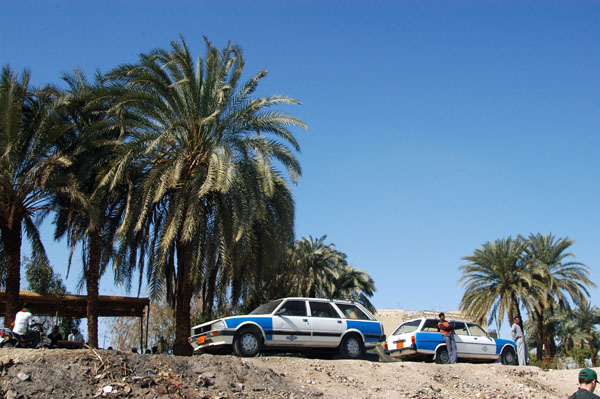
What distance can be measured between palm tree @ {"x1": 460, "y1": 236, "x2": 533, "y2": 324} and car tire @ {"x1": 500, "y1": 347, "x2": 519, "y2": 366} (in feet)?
48.8

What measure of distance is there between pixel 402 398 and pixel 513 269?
24750 millimetres

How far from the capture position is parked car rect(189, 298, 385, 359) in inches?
603

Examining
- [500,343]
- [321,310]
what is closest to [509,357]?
[500,343]

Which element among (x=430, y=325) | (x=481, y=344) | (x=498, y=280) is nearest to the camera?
(x=430, y=325)

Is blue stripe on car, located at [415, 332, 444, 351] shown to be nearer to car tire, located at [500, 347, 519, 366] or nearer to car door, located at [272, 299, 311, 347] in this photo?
car tire, located at [500, 347, 519, 366]

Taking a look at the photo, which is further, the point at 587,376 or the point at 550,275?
the point at 550,275

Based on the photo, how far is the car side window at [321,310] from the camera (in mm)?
16828

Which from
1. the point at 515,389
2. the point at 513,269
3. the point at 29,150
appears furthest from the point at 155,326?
the point at 515,389

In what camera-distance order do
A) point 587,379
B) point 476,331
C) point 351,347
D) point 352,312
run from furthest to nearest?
point 476,331 → point 352,312 → point 351,347 → point 587,379

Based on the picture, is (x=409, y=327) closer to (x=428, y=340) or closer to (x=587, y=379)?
(x=428, y=340)

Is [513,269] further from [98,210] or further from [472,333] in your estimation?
[98,210]

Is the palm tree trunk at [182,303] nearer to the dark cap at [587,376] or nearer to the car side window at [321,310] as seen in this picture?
the car side window at [321,310]

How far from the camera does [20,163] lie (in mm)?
17688

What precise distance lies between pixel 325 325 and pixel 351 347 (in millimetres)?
1001
